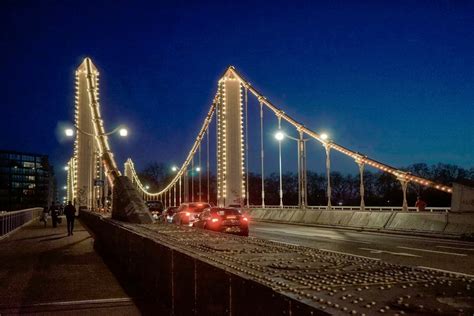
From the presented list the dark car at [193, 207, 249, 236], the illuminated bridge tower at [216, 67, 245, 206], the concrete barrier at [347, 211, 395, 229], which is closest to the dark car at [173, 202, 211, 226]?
the dark car at [193, 207, 249, 236]

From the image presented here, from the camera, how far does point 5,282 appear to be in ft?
39.4

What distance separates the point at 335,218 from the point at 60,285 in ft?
83.7

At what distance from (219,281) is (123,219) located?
1662 cm

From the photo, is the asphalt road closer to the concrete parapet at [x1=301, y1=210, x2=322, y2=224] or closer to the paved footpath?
the paved footpath

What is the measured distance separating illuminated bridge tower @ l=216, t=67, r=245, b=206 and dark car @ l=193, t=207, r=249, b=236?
102 feet

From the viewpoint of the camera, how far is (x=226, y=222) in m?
25.3

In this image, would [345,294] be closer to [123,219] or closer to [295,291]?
[295,291]

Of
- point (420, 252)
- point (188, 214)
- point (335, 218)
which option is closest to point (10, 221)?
point (188, 214)

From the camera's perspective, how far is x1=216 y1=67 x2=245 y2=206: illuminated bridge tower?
58.0m

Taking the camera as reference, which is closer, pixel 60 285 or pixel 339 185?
pixel 60 285

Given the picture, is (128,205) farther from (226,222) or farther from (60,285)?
(60,285)

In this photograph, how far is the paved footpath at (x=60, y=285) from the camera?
29.3 feet

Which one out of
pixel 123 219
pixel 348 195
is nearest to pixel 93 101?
pixel 123 219

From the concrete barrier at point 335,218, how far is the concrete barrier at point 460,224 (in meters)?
8.53
